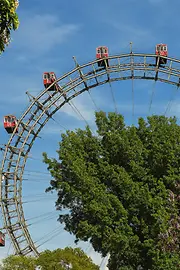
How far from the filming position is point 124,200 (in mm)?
28531

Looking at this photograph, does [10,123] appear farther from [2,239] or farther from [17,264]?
[17,264]

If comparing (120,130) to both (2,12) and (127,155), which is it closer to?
(127,155)

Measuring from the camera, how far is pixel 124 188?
92.1 feet

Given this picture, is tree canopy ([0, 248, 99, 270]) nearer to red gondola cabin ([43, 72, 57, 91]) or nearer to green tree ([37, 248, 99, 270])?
green tree ([37, 248, 99, 270])

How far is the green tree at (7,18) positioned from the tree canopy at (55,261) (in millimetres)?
23173

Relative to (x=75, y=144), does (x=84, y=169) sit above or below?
below

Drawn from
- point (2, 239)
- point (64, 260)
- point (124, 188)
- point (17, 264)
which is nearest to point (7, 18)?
point (124, 188)

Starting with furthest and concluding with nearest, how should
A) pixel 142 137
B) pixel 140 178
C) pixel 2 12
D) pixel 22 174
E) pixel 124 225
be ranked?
pixel 22 174
pixel 142 137
pixel 140 178
pixel 124 225
pixel 2 12

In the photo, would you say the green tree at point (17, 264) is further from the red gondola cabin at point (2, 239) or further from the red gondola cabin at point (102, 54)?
the red gondola cabin at point (102, 54)

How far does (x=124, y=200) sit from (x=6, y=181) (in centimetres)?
1157

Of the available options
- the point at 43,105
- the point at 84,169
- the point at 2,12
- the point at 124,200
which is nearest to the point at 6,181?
the point at 43,105

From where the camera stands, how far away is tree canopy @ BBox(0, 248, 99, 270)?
1154 inches

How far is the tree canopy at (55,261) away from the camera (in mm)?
29312

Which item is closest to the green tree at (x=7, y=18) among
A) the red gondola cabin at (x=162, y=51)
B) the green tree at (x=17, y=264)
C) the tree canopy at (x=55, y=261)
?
the tree canopy at (x=55, y=261)
